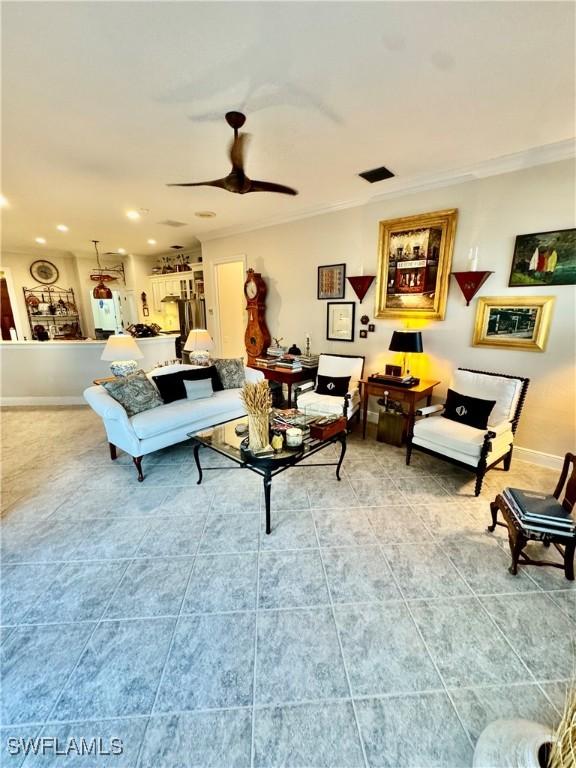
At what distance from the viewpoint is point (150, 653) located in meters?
1.41

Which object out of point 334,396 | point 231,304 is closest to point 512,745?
point 334,396

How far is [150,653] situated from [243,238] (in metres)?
4.98

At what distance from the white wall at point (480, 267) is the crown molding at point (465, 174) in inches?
2.0

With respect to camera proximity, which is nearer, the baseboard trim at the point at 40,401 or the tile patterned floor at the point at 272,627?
the tile patterned floor at the point at 272,627

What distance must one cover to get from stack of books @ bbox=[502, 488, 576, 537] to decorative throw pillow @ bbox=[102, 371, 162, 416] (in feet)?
9.97

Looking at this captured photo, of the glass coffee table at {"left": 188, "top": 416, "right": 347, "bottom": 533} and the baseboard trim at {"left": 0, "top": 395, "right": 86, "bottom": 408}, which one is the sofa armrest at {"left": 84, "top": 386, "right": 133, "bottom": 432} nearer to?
the glass coffee table at {"left": 188, "top": 416, "right": 347, "bottom": 533}

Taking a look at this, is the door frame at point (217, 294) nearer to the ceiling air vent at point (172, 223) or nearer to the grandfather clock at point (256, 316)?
the grandfather clock at point (256, 316)

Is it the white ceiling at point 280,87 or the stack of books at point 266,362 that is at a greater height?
the white ceiling at point 280,87

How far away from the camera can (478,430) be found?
274cm

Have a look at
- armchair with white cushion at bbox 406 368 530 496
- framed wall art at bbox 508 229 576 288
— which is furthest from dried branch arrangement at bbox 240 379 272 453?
framed wall art at bbox 508 229 576 288

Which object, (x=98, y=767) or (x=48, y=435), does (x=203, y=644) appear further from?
(x=48, y=435)

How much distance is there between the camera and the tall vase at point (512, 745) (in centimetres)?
89

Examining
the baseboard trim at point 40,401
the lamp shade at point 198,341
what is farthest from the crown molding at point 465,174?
the baseboard trim at point 40,401

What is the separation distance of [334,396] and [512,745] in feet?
9.46
